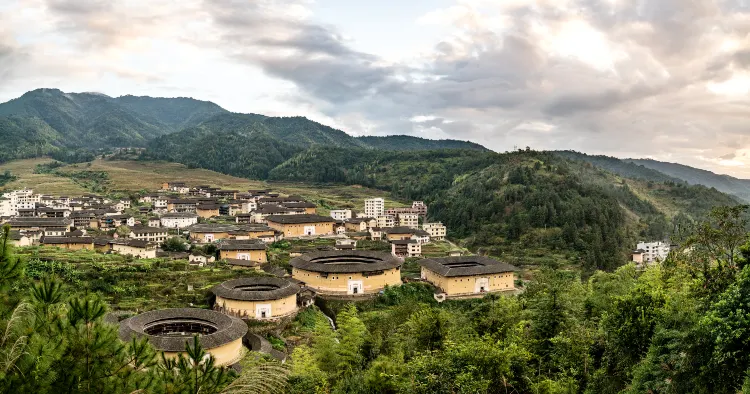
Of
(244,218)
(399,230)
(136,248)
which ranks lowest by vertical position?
(136,248)

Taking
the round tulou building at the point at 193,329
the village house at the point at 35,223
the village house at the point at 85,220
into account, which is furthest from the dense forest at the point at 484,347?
the village house at the point at 85,220

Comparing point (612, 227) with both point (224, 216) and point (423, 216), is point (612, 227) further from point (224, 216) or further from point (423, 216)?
point (224, 216)

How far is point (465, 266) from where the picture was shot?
157 feet

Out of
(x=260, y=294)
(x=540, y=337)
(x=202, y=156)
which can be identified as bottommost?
(x=260, y=294)

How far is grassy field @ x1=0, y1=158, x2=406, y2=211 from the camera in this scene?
9894 centimetres

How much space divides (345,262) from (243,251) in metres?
11.3

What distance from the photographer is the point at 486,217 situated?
79438mm

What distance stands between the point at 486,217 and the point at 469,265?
1268 inches

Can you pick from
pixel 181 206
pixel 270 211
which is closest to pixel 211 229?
pixel 270 211

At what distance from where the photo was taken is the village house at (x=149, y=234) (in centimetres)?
5956

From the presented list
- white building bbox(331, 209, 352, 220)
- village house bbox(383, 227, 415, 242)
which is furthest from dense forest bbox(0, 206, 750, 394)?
Result: white building bbox(331, 209, 352, 220)

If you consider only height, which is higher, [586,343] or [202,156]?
[202,156]

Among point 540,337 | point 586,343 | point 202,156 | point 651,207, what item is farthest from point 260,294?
point 202,156

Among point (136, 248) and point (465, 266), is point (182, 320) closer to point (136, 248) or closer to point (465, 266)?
point (136, 248)
